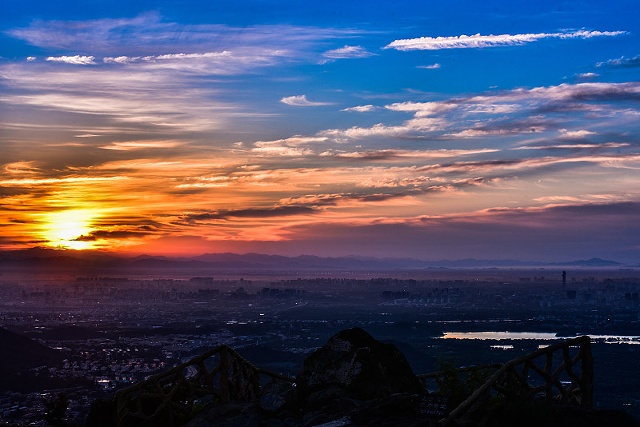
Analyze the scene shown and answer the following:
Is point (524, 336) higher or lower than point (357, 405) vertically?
lower

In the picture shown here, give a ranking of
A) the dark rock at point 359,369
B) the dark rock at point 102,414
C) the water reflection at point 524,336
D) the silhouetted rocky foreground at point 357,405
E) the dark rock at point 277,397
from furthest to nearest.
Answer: the water reflection at point 524,336 → the dark rock at point 102,414 → the dark rock at point 359,369 → the dark rock at point 277,397 → the silhouetted rocky foreground at point 357,405

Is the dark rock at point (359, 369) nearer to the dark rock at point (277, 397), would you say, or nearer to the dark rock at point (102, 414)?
the dark rock at point (277, 397)

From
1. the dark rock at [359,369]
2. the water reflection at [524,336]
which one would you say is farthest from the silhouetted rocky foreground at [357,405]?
the water reflection at [524,336]

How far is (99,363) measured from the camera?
392 feet

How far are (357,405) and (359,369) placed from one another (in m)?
1.35

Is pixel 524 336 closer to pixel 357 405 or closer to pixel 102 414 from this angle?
pixel 102 414

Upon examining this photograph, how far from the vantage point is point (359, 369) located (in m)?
16.4

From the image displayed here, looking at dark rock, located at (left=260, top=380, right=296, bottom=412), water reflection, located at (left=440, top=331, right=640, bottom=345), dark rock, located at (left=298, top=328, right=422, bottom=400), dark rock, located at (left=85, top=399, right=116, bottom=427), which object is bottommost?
water reflection, located at (left=440, top=331, right=640, bottom=345)

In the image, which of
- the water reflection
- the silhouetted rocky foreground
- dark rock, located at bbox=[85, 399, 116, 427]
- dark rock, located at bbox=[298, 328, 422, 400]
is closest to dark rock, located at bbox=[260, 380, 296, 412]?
the silhouetted rocky foreground

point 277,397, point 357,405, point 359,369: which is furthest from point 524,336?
point 357,405

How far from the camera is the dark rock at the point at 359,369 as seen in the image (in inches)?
639

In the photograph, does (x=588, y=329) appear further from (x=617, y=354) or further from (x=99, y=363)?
(x=99, y=363)

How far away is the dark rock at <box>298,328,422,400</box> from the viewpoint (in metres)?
16.2

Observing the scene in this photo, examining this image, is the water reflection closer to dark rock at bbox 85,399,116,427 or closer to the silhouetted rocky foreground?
dark rock at bbox 85,399,116,427
